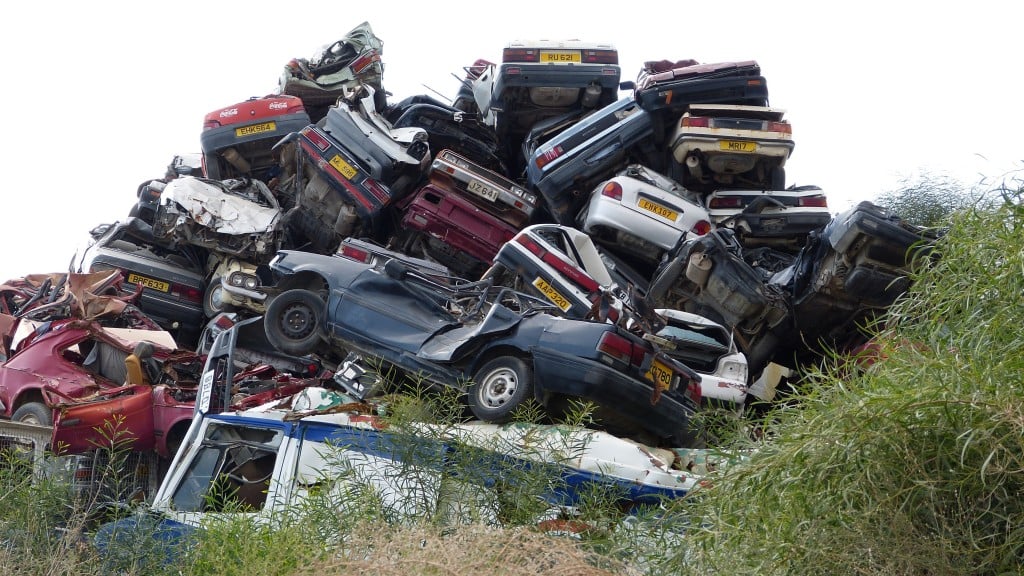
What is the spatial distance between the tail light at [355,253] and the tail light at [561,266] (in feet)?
6.56

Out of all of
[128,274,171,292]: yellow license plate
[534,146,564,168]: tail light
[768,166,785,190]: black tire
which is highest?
[534,146,564,168]: tail light

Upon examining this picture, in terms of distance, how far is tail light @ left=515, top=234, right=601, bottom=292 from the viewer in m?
9.60

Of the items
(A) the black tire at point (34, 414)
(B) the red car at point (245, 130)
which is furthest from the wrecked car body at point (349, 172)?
(A) the black tire at point (34, 414)

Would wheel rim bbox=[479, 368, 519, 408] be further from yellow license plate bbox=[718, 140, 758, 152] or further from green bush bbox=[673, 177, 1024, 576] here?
yellow license plate bbox=[718, 140, 758, 152]

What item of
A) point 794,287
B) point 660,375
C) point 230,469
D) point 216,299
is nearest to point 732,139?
point 794,287

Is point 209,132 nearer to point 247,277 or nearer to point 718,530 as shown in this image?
point 247,277

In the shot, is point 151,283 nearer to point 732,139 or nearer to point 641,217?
point 641,217

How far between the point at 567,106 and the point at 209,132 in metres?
4.68

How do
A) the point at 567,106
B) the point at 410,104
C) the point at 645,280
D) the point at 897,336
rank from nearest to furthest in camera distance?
the point at 897,336
the point at 645,280
the point at 567,106
the point at 410,104

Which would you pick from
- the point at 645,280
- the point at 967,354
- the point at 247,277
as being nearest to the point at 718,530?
the point at 967,354

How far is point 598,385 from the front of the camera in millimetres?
7305

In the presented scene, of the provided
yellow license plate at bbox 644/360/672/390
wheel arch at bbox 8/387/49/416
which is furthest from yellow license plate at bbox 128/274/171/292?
yellow license plate at bbox 644/360/672/390

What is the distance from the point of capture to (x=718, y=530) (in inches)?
175

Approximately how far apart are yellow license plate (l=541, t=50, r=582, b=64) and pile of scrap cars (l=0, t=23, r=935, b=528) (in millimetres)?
20
